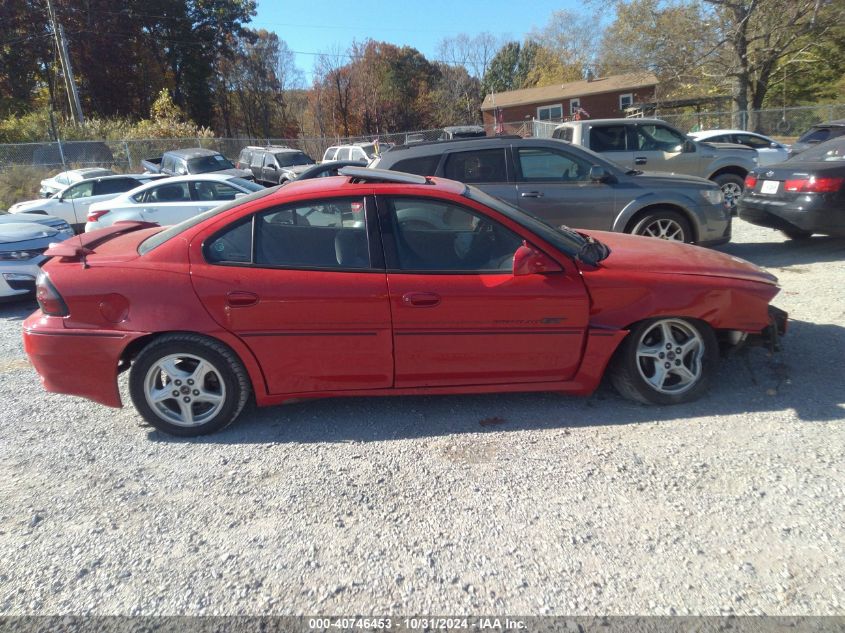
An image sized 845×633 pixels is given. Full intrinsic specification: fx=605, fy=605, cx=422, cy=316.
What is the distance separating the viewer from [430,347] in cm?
371

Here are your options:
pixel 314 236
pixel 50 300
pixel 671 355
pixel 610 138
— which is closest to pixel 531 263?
pixel 671 355

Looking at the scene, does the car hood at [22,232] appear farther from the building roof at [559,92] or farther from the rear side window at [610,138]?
the building roof at [559,92]

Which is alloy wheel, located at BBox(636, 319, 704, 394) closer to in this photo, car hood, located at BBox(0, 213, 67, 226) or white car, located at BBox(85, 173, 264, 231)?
white car, located at BBox(85, 173, 264, 231)

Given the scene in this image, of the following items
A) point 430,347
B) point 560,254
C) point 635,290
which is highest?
point 560,254

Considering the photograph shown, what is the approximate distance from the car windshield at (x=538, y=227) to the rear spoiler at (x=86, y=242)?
101 inches

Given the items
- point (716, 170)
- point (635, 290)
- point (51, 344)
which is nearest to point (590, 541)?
point (635, 290)

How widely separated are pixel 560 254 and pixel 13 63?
4624cm

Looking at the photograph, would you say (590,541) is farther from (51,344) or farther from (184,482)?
(51,344)

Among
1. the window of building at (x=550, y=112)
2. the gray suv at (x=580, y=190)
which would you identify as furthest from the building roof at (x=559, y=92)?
the gray suv at (x=580, y=190)

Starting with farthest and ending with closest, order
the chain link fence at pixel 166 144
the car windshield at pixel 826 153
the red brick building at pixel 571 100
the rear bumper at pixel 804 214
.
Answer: the red brick building at pixel 571 100 < the chain link fence at pixel 166 144 < the car windshield at pixel 826 153 < the rear bumper at pixel 804 214

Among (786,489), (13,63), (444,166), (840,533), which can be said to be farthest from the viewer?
(13,63)

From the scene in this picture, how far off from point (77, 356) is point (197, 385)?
74 centimetres

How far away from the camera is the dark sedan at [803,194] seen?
7.40m

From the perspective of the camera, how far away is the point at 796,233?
8.17 meters
